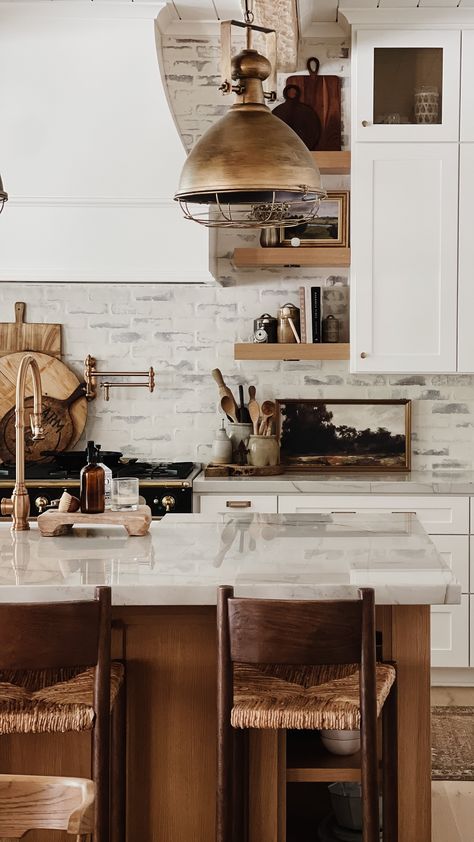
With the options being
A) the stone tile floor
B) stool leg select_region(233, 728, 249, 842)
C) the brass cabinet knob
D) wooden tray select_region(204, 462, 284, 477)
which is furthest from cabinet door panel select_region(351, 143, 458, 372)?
stool leg select_region(233, 728, 249, 842)

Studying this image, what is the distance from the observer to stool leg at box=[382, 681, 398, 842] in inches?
94.3

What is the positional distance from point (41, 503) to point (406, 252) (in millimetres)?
2068

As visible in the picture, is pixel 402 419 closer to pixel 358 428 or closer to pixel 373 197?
pixel 358 428

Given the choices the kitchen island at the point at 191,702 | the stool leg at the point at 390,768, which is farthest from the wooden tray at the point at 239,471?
the stool leg at the point at 390,768

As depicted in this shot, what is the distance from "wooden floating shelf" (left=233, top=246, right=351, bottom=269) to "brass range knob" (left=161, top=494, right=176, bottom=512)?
49.8 inches

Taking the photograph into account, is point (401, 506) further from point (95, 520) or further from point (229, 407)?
point (95, 520)

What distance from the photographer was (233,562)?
2.54 meters

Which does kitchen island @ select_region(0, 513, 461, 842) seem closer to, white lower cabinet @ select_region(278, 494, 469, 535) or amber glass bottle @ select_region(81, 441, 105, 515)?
amber glass bottle @ select_region(81, 441, 105, 515)

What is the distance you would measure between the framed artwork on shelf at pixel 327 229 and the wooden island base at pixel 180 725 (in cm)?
281

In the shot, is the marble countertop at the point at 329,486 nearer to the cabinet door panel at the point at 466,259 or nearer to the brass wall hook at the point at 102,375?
the cabinet door panel at the point at 466,259

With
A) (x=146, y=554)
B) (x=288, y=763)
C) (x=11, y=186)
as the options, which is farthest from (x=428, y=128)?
(x=288, y=763)

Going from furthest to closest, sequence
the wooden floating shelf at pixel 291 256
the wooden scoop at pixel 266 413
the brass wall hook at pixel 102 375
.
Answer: the brass wall hook at pixel 102 375, the wooden scoop at pixel 266 413, the wooden floating shelf at pixel 291 256

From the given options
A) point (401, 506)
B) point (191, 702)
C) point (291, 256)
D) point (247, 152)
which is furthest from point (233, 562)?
point (291, 256)

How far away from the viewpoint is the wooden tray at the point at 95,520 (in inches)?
115
